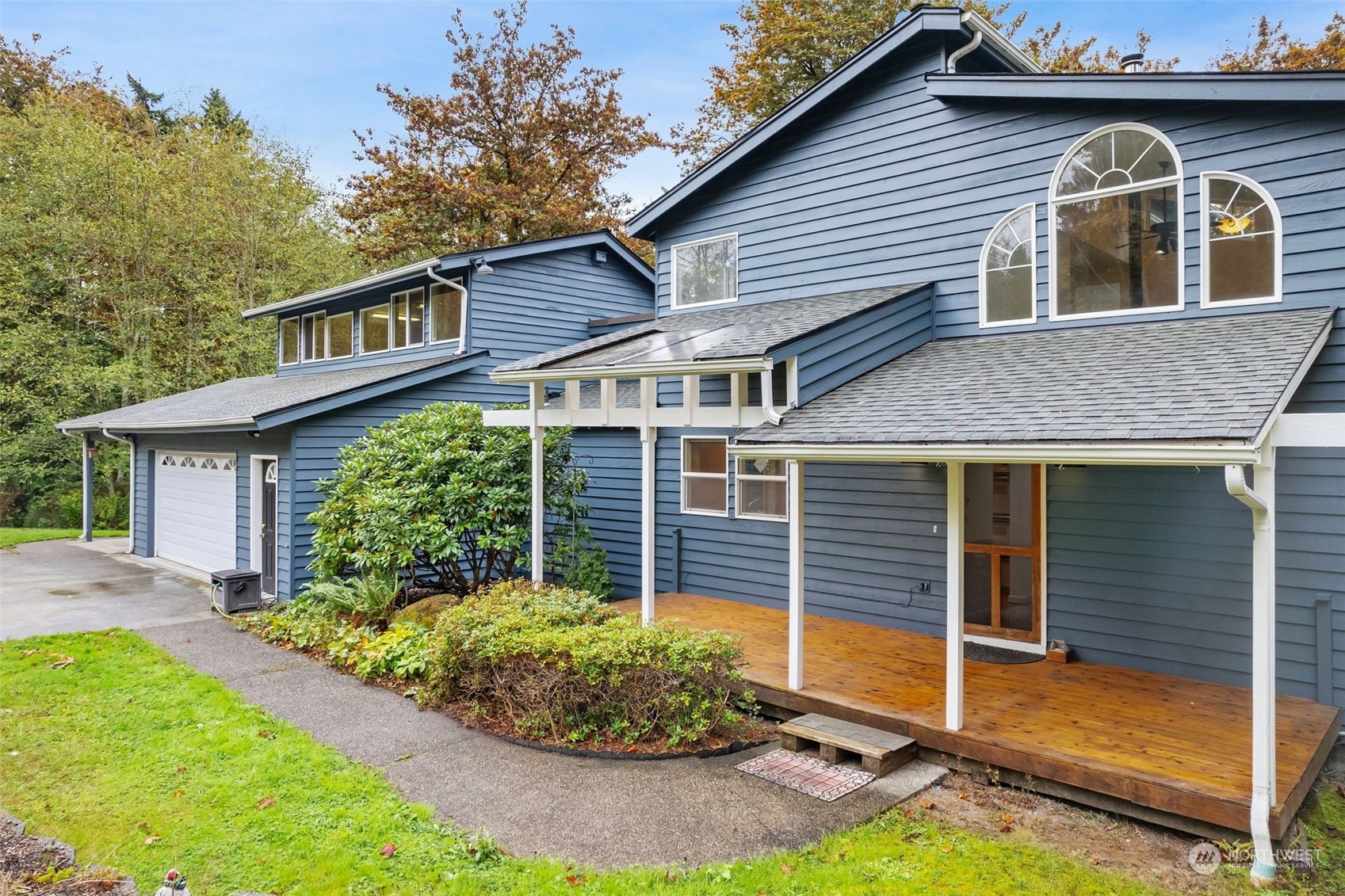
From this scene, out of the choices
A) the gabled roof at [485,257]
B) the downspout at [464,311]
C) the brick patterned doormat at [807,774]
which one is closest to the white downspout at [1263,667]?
the brick patterned doormat at [807,774]

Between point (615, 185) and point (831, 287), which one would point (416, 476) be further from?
point (615, 185)

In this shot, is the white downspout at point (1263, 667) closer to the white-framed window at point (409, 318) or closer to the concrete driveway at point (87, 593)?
the concrete driveway at point (87, 593)

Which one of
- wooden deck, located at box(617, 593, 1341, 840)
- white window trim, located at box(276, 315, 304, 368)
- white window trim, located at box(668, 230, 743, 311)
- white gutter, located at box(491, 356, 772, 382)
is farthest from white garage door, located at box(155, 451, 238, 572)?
wooden deck, located at box(617, 593, 1341, 840)

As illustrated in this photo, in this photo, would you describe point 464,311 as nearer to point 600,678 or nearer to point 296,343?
point 296,343

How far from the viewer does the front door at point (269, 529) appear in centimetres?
1106

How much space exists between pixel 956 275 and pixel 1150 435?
3.73 m

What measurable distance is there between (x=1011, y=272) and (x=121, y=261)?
22.6 meters

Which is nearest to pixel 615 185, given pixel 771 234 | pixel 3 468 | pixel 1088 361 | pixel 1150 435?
pixel 771 234

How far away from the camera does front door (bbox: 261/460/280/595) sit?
1106cm

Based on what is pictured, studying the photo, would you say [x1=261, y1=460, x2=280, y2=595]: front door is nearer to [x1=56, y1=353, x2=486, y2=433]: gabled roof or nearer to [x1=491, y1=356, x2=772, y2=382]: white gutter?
[x1=56, y1=353, x2=486, y2=433]: gabled roof

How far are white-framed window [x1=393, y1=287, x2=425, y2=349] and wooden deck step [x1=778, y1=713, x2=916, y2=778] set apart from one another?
9.60 metres

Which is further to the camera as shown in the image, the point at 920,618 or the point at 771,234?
the point at 771,234

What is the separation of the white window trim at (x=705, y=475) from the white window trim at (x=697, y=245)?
171 centimetres

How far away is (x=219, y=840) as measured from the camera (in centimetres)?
418
